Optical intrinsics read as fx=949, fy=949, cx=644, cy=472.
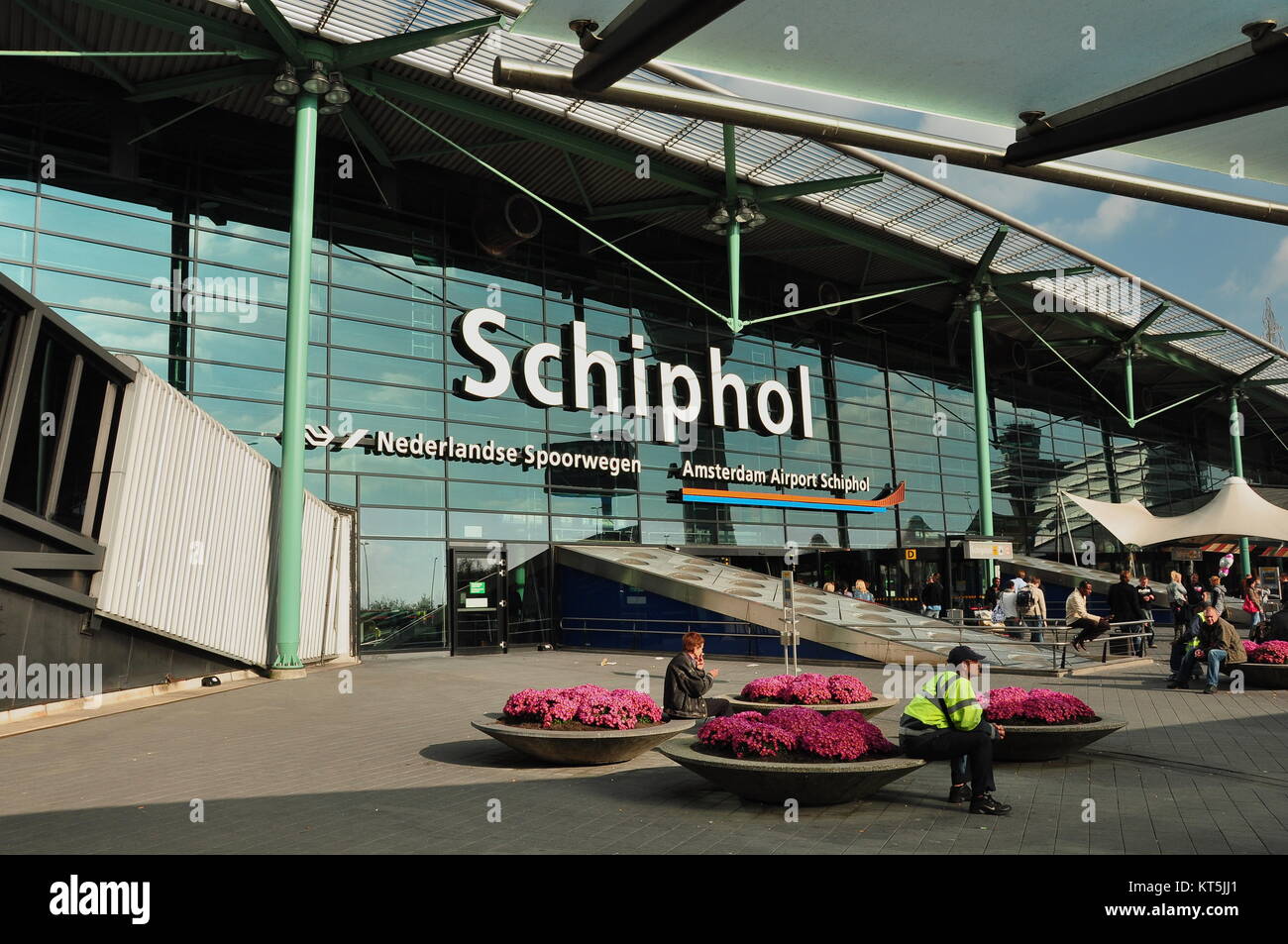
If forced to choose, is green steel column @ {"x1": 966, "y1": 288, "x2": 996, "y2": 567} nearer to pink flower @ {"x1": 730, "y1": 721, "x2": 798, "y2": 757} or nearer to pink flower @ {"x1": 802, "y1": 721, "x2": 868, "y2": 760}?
pink flower @ {"x1": 802, "y1": 721, "x2": 868, "y2": 760}

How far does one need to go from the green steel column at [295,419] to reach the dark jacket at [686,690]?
10284mm

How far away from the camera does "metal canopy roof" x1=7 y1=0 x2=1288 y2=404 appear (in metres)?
20.3

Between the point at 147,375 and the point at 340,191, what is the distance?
41.3ft

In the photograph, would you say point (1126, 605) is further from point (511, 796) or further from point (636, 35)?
point (636, 35)

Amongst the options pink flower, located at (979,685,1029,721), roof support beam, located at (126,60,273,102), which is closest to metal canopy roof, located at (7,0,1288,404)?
roof support beam, located at (126,60,273,102)

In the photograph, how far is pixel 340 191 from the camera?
83.5 ft

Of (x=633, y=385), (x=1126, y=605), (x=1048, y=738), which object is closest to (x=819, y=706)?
(x=1048, y=738)

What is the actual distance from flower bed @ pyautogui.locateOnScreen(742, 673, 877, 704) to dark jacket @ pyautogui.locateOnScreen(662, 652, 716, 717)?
0.92m

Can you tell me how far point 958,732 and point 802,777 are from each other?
1.44 m

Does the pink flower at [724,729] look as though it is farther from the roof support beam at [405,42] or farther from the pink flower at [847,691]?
the roof support beam at [405,42]

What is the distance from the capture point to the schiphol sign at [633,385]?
27.2 metres

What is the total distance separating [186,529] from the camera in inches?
611
